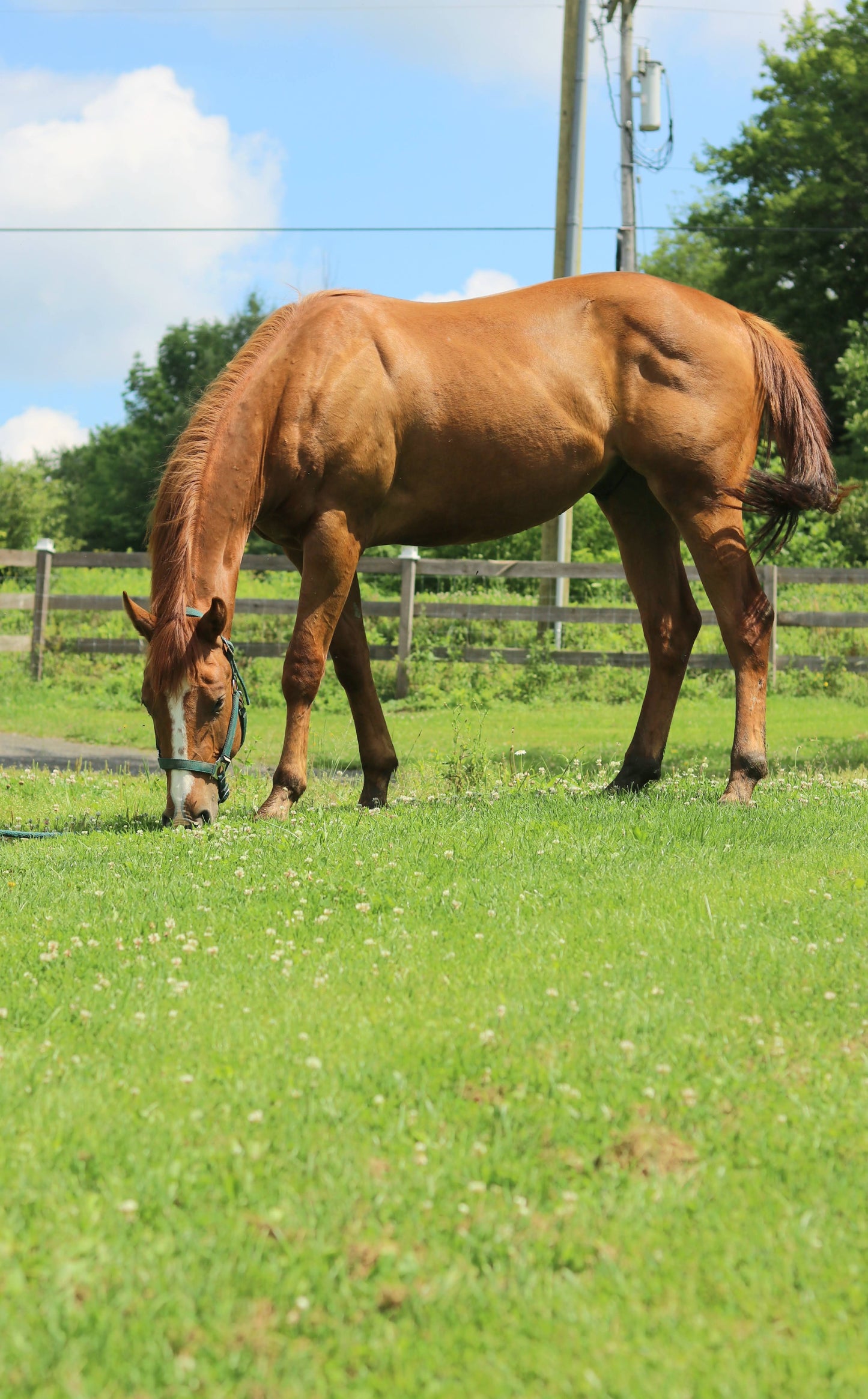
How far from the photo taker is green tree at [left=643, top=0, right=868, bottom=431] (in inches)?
1331

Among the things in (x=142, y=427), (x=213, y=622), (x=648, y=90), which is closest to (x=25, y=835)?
(x=213, y=622)

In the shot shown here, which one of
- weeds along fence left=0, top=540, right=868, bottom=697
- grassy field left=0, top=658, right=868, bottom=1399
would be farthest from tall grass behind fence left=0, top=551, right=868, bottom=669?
grassy field left=0, top=658, right=868, bottom=1399

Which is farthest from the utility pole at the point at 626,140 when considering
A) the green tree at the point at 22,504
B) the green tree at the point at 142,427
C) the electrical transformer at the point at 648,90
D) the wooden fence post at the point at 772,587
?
the green tree at the point at 142,427

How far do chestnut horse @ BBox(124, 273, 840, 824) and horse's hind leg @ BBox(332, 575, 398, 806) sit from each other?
0.01 meters

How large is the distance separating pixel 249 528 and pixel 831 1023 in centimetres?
388

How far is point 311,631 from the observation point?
624cm

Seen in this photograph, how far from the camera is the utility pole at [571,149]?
641 inches

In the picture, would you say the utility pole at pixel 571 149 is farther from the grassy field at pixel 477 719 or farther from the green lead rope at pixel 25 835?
the green lead rope at pixel 25 835

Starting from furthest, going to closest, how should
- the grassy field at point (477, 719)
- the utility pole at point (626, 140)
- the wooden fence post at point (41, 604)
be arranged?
the utility pole at point (626, 140) < the wooden fence post at point (41, 604) < the grassy field at point (477, 719)

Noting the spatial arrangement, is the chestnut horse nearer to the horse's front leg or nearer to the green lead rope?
the horse's front leg

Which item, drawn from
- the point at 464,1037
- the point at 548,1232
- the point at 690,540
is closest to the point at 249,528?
the point at 690,540

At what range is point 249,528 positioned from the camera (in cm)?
617

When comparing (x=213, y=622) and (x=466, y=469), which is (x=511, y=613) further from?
(x=213, y=622)

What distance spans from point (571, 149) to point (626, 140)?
8806 millimetres
